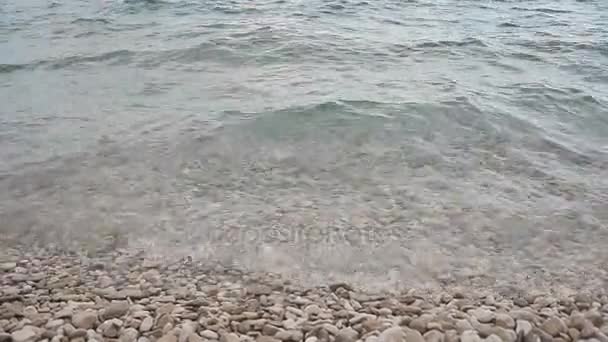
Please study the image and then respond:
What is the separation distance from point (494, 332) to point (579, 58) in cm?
902

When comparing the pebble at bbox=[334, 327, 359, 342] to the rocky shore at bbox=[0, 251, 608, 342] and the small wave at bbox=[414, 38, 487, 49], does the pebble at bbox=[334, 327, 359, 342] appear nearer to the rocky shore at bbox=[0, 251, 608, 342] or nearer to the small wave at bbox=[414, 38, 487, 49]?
the rocky shore at bbox=[0, 251, 608, 342]

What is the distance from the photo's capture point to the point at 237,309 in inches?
146

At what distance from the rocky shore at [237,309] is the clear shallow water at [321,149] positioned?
0.29 metres

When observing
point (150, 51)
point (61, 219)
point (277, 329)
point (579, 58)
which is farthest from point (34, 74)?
point (579, 58)

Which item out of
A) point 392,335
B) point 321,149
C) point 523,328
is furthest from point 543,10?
point 392,335

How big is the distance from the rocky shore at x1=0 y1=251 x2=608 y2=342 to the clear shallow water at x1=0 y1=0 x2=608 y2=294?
0.29 metres

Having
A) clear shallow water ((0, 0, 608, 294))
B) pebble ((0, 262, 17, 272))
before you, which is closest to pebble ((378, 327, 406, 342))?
clear shallow water ((0, 0, 608, 294))

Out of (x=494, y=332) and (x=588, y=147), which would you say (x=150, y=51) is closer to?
(x=588, y=147)

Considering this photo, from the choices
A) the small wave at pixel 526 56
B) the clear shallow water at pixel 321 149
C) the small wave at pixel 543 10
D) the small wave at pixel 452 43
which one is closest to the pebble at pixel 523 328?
the clear shallow water at pixel 321 149

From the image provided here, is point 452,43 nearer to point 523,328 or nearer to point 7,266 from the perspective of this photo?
point 523,328

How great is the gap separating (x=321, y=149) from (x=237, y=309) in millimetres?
3323

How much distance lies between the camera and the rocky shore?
3389 millimetres

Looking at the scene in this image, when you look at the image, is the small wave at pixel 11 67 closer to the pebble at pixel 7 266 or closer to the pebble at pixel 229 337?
the pebble at pixel 7 266

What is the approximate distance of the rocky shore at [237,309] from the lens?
3389 mm
